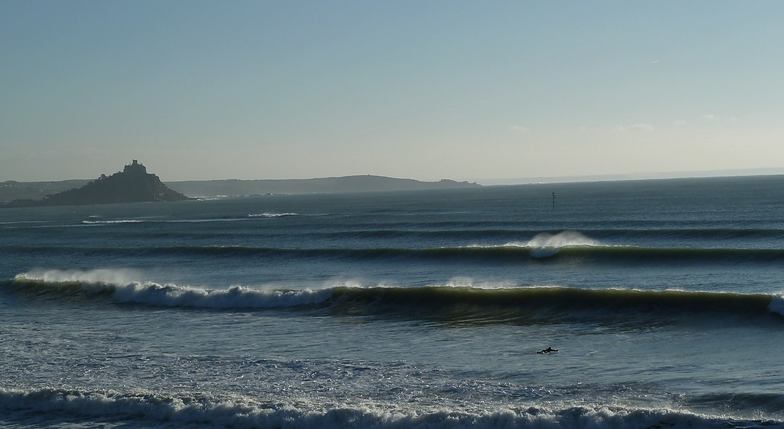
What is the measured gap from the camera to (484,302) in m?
22.2

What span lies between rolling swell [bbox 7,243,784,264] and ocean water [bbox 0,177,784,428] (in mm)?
175

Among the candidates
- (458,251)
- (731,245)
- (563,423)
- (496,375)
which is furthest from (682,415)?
(731,245)

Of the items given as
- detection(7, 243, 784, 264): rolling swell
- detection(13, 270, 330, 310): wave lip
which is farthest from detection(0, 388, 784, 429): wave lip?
detection(7, 243, 784, 264): rolling swell

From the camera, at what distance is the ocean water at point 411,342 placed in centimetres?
1179

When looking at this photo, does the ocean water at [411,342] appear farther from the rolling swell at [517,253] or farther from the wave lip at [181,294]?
the rolling swell at [517,253]

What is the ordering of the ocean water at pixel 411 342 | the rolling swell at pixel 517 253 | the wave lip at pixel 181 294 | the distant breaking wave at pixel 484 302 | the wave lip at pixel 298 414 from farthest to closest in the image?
the rolling swell at pixel 517 253 → the wave lip at pixel 181 294 → the distant breaking wave at pixel 484 302 → the ocean water at pixel 411 342 → the wave lip at pixel 298 414

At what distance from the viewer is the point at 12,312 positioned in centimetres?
2370

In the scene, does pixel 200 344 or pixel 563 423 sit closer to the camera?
pixel 563 423

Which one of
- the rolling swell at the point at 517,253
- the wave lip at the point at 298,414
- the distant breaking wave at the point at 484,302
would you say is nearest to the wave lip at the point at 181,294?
the distant breaking wave at the point at 484,302

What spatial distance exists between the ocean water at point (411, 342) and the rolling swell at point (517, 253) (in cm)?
18

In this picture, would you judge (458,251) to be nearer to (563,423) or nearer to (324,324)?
(324,324)

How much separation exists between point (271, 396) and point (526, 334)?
712 cm

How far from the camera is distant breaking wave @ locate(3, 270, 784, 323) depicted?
19484 mm

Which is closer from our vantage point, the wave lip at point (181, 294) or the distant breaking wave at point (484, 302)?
the distant breaking wave at point (484, 302)
